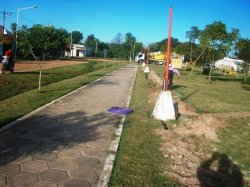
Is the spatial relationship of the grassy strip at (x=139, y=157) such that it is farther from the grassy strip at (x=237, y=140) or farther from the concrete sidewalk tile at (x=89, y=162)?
the grassy strip at (x=237, y=140)

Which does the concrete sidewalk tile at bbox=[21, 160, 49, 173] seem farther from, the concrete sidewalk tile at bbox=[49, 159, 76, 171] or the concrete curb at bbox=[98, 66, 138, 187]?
the concrete curb at bbox=[98, 66, 138, 187]

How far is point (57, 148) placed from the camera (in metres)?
5.98

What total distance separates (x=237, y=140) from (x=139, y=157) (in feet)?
9.54

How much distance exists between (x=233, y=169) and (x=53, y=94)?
8.63 meters

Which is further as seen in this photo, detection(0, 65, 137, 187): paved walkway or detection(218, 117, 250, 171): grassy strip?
detection(218, 117, 250, 171): grassy strip

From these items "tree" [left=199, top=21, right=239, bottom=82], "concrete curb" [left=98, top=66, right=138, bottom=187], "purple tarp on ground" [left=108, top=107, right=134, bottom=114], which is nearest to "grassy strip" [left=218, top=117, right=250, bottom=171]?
"concrete curb" [left=98, top=66, right=138, bottom=187]

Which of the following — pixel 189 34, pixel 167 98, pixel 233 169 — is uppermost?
pixel 189 34

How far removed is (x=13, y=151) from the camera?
18.4 ft

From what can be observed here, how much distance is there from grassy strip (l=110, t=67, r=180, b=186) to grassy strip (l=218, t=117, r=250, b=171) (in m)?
1.53

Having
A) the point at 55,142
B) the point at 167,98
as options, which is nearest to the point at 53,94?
the point at 167,98

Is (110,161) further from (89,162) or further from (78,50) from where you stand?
(78,50)

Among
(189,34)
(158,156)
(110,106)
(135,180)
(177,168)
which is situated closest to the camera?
(135,180)

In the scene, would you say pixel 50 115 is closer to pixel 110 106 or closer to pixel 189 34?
pixel 110 106

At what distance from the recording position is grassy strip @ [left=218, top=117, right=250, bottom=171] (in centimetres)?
614
